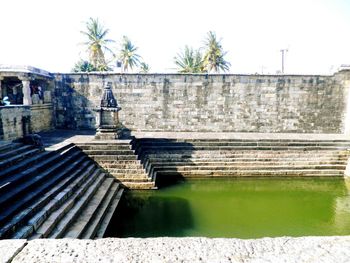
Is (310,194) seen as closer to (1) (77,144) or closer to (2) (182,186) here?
(2) (182,186)

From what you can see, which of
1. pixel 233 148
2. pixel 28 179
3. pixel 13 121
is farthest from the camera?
pixel 233 148

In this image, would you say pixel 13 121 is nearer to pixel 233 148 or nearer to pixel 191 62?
pixel 233 148

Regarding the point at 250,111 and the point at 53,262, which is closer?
the point at 53,262

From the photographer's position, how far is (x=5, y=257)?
1.49 metres

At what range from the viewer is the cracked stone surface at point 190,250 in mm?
1477

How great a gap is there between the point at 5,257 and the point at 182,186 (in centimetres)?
717

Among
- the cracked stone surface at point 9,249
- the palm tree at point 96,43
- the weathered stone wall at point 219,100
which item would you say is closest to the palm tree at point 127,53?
the palm tree at point 96,43

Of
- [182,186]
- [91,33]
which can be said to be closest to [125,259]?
[182,186]

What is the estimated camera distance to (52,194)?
18.2ft

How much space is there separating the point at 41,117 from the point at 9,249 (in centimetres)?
1201

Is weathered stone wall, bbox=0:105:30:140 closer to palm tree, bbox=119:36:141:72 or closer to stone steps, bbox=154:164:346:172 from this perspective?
stone steps, bbox=154:164:346:172

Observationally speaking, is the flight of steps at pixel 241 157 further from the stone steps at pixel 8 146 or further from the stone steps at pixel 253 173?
the stone steps at pixel 8 146

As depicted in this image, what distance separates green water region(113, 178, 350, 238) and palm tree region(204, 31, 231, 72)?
66.0ft

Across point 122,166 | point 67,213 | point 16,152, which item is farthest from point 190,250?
point 122,166
